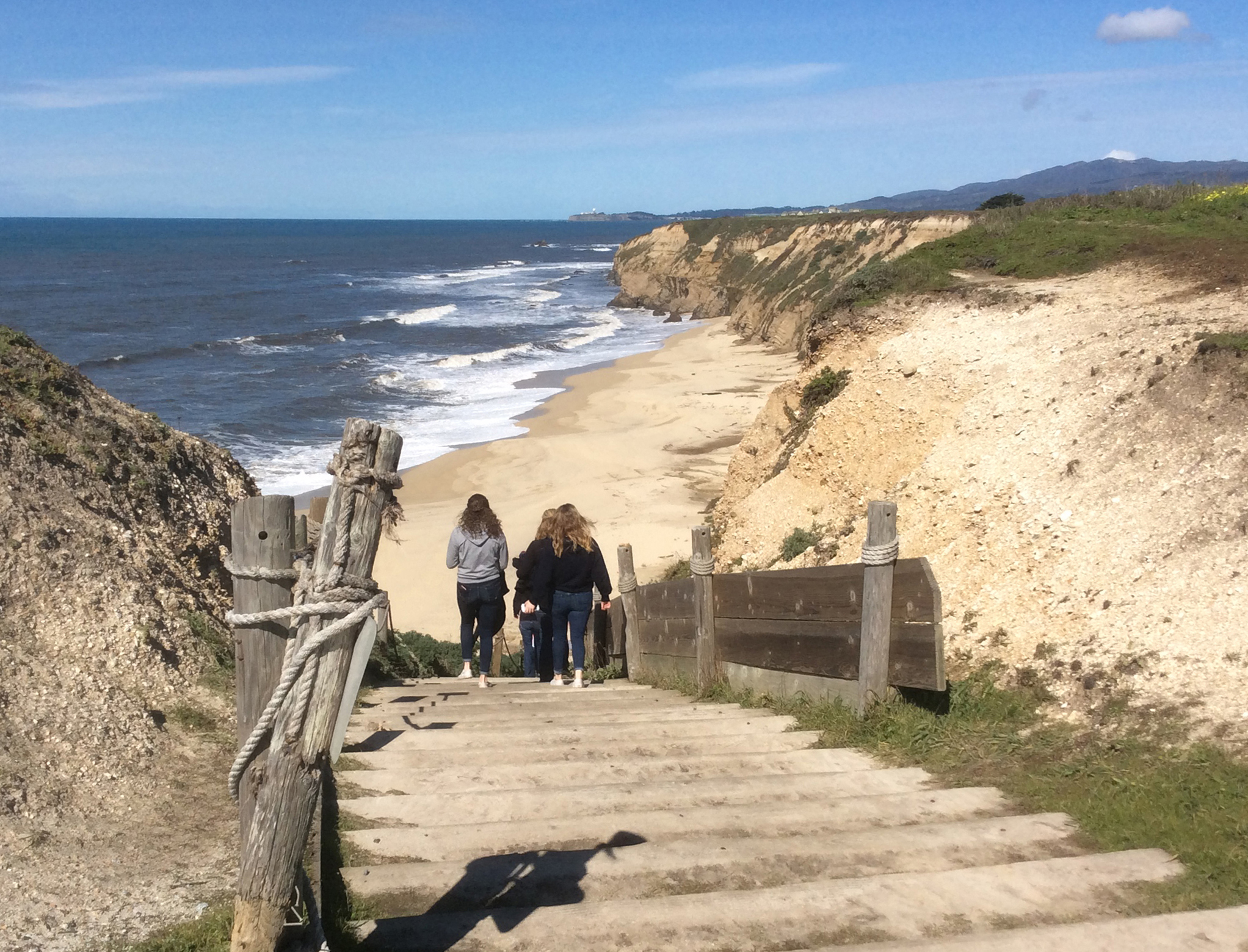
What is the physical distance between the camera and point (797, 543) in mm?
11992

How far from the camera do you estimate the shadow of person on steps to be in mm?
3486

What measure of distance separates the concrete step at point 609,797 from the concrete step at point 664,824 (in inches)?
2.3

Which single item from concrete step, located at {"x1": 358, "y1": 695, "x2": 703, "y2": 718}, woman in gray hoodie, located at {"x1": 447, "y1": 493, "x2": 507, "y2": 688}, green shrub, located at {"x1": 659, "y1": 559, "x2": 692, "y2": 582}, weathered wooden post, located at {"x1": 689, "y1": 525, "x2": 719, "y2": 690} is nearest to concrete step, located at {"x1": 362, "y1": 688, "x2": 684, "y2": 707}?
concrete step, located at {"x1": 358, "y1": 695, "x2": 703, "y2": 718}

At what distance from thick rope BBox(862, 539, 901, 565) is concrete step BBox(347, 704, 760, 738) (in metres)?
1.34

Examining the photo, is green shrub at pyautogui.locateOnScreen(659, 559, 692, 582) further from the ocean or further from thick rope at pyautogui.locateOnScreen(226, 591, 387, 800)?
thick rope at pyautogui.locateOnScreen(226, 591, 387, 800)


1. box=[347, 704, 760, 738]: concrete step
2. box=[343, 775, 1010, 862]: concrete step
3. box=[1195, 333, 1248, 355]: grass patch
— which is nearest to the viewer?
box=[343, 775, 1010, 862]: concrete step

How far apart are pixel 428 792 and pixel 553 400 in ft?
90.9

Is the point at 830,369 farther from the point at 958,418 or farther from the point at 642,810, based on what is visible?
the point at 642,810

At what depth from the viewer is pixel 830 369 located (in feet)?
47.4

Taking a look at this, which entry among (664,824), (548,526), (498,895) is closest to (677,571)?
(548,526)

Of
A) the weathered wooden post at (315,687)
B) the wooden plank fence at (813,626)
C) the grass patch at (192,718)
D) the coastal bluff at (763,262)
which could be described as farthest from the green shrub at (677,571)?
the coastal bluff at (763,262)

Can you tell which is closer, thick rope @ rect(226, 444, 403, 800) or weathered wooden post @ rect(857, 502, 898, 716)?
thick rope @ rect(226, 444, 403, 800)

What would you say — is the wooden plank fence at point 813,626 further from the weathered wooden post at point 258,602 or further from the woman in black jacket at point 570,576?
the weathered wooden post at point 258,602

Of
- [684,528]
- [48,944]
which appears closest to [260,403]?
[684,528]
